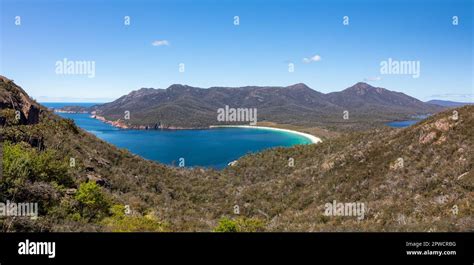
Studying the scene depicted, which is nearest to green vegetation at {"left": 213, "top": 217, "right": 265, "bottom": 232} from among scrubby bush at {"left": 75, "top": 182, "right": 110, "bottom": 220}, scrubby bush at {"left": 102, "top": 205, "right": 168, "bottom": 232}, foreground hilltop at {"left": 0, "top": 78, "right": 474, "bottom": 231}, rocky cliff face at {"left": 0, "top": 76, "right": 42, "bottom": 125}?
foreground hilltop at {"left": 0, "top": 78, "right": 474, "bottom": 231}

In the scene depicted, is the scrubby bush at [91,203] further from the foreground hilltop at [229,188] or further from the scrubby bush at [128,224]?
the scrubby bush at [128,224]

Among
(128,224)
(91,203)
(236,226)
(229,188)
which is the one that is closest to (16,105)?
(91,203)

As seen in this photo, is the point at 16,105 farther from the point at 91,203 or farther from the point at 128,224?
the point at 128,224

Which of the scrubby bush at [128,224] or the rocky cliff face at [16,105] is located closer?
the scrubby bush at [128,224]

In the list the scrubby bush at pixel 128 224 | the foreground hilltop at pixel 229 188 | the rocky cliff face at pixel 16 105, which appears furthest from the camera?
the rocky cliff face at pixel 16 105

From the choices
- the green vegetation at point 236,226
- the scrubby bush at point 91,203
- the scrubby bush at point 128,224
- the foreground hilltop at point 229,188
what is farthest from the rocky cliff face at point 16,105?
the green vegetation at point 236,226

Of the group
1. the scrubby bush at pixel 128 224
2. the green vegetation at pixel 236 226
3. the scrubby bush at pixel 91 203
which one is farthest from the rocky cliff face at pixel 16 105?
the green vegetation at pixel 236 226

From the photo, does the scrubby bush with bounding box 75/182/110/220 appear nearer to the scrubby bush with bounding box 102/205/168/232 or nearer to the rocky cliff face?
the scrubby bush with bounding box 102/205/168/232

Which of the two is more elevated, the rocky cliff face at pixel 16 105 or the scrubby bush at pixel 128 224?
the rocky cliff face at pixel 16 105

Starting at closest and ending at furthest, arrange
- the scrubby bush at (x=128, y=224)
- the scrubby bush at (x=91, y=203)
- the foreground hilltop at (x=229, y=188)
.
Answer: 1. the scrubby bush at (x=128, y=224)
2. the foreground hilltop at (x=229, y=188)
3. the scrubby bush at (x=91, y=203)
